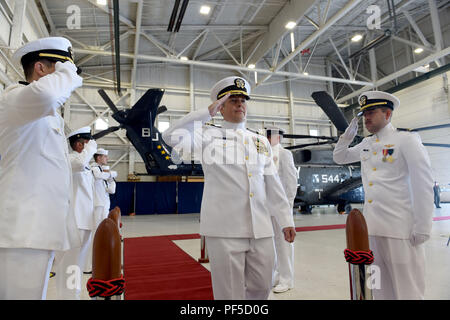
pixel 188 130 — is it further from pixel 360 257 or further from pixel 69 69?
pixel 360 257

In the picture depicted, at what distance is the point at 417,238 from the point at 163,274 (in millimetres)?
2687

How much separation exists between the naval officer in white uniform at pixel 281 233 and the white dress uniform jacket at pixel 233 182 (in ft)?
3.74

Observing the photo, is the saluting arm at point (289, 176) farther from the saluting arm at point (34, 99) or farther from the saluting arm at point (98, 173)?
the saluting arm at point (98, 173)

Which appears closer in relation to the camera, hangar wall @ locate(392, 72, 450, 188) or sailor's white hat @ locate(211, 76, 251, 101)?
sailor's white hat @ locate(211, 76, 251, 101)

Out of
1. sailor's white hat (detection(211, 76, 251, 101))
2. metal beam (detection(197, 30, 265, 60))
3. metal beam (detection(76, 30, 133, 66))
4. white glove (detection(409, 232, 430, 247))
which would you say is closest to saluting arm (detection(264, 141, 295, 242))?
sailor's white hat (detection(211, 76, 251, 101))

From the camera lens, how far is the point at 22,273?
1072 mm

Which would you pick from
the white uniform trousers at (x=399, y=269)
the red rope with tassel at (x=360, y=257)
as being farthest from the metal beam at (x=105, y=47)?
the red rope with tassel at (x=360, y=257)

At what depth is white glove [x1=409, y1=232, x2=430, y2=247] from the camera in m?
1.65

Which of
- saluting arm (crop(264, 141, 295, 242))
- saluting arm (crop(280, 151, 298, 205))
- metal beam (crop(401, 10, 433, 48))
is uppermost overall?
metal beam (crop(401, 10, 433, 48))

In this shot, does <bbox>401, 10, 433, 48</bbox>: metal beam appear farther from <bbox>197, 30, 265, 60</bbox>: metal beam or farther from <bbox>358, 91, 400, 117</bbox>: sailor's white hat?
<bbox>358, 91, 400, 117</bbox>: sailor's white hat

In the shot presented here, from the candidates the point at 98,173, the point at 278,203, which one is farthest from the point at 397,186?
the point at 98,173

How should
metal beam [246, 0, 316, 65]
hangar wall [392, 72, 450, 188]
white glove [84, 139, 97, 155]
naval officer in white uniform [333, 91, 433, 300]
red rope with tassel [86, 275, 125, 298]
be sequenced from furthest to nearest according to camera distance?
hangar wall [392, 72, 450, 188]
metal beam [246, 0, 316, 65]
white glove [84, 139, 97, 155]
naval officer in white uniform [333, 91, 433, 300]
red rope with tassel [86, 275, 125, 298]

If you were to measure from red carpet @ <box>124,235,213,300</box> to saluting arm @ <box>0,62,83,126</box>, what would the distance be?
2.00 meters

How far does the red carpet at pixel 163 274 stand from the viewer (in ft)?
8.54
